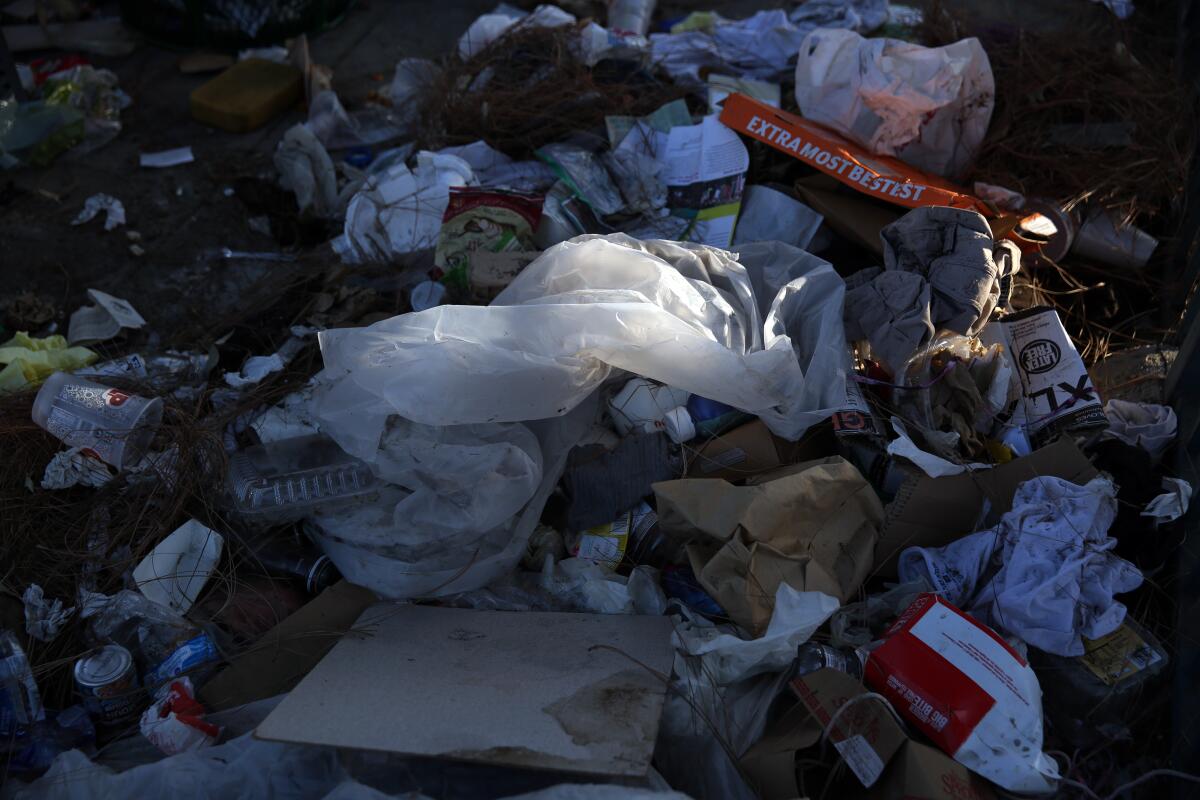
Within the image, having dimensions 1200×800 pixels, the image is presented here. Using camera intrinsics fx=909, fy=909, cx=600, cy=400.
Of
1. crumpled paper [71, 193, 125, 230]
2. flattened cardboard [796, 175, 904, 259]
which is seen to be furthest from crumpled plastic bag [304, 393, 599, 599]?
→ crumpled paper [71, 193, 125, 230]

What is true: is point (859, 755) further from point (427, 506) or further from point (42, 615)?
point (42, 615)

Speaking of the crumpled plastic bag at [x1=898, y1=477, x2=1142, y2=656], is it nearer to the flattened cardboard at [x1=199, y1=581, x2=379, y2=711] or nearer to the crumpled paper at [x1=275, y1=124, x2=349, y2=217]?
the flattened cardboard at [x1=199, y1=581, x2=379, y2=711]

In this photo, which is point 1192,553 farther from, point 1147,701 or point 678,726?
point 678,726

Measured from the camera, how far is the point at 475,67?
12.0ft

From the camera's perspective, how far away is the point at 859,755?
1.52 metres

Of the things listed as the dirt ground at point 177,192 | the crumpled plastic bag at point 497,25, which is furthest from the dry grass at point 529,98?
the dirt ground at point 177,192

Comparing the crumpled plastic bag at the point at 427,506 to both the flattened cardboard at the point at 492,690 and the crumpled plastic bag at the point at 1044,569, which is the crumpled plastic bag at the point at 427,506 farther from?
the crumpled plastic bag at the point at 1044,569

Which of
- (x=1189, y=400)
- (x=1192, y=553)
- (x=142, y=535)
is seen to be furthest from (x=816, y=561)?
(x=142, y=535)

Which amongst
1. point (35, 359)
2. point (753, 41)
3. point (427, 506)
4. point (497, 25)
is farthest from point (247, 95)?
point (427, 506)

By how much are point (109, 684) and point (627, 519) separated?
3.63ft

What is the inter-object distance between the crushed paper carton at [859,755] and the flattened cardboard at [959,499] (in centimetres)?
46

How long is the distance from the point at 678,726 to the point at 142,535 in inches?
52.4

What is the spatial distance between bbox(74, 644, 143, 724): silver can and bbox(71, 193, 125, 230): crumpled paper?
2298 millimetres

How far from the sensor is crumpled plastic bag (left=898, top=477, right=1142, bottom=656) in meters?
1.75
